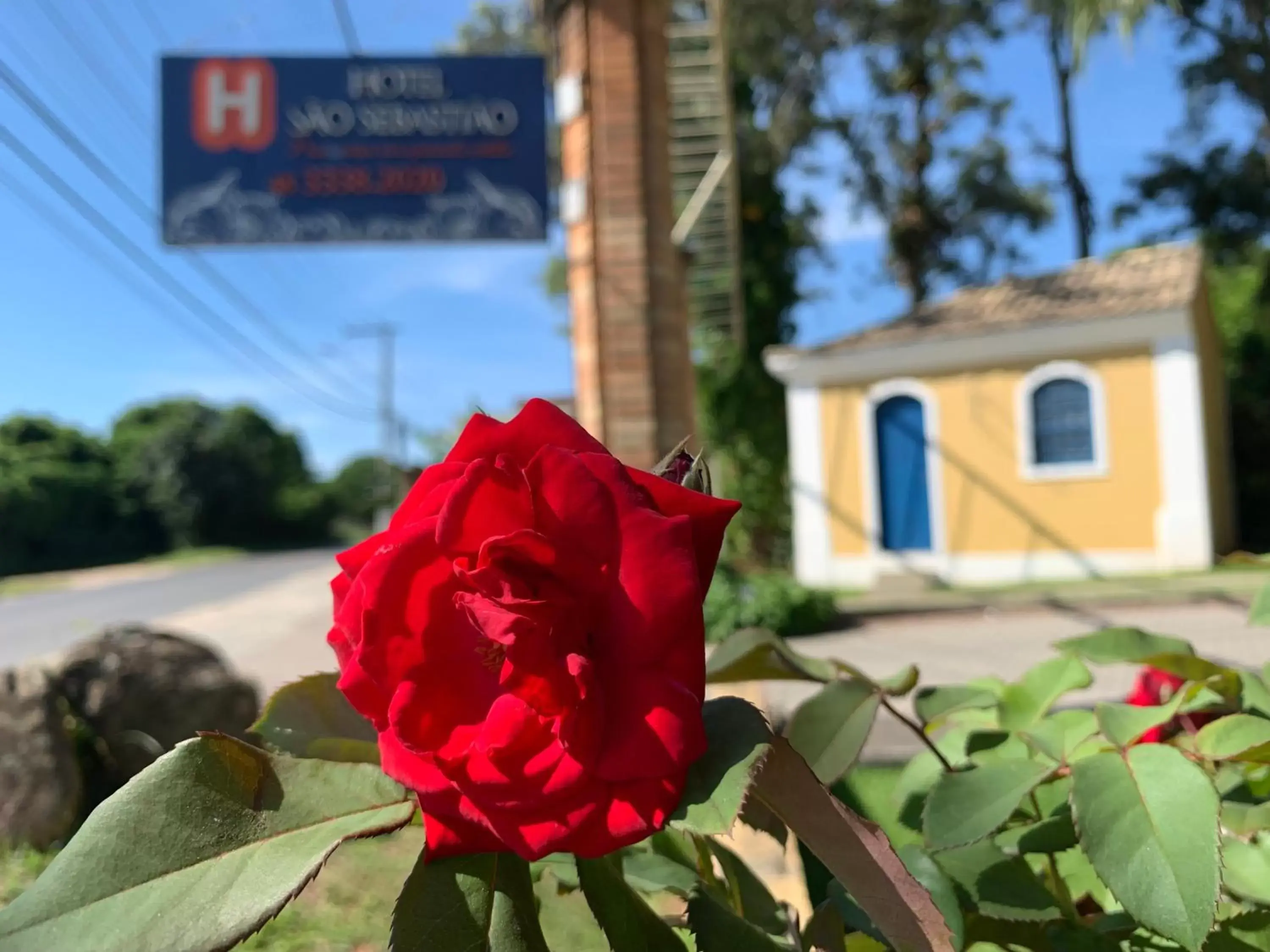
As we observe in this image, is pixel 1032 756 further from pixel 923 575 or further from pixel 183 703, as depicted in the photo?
pixel 923 575

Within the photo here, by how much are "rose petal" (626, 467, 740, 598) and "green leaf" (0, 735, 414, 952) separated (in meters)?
0.19

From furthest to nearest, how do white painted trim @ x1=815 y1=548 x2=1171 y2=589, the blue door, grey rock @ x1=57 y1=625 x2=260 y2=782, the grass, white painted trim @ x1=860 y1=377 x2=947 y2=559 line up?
the blue door
white painted trim @ x1=860 y1=377 x2=947 y2=559
white painted trim @ x1=815 y1=548 x2=1171 y2=589
grey rock @ x1=57 y1=625 x2=260 y2=782
the grass

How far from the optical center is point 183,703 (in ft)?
9.84

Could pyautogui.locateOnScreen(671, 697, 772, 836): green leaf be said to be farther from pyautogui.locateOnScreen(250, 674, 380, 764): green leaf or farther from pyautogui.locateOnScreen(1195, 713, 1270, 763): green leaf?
pyautogui.locateOnScreen(1195, 713, 1270, 763): green leaf

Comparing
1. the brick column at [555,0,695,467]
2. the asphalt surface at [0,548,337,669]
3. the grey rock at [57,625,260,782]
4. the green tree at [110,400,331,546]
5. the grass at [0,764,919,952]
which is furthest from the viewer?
the green tree at [110,400,331,546]

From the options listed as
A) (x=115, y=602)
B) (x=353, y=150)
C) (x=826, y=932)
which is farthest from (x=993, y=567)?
(x=115, y=602)

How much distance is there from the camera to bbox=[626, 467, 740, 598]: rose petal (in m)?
0.38

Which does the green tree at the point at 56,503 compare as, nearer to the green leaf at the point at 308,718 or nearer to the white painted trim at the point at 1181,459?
the green leaf at the point at 308,718

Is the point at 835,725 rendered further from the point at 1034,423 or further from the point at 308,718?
the point at 1034,423

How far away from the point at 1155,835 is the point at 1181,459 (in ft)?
35.2

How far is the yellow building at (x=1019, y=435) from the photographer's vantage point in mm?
9758

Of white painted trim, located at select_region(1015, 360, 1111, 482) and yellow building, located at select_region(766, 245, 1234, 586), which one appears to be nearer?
yellow building, located at select_region(766, 245, 1234, 586)

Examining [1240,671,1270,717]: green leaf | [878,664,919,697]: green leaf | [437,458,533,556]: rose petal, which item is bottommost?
[1240,671,1270,717]: green leaf

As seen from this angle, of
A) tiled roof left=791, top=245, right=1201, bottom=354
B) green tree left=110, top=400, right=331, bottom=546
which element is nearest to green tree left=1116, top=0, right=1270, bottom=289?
tiled roof left=791, top=245, right=1201, bottom=354
